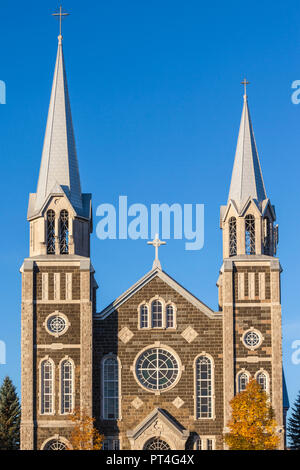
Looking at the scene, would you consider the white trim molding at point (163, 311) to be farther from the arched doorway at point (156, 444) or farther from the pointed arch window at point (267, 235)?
the pointed arch window at point (267, 235)

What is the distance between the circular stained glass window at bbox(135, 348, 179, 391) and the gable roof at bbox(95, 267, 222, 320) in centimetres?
330

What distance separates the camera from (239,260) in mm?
84250

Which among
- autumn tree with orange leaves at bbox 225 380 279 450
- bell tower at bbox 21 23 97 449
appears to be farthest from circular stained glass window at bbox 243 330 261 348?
bell tower at bbox 21 23 97 449

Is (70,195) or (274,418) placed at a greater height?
(70,195)

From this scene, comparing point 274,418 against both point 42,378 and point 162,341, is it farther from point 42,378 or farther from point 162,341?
point 42,378

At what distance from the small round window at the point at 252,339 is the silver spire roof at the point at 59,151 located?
42.7ft

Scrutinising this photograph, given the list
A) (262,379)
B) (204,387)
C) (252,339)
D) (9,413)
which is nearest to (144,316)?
(204,387)

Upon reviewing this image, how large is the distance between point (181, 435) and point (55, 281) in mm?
11896

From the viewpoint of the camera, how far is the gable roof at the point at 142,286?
84.2 m

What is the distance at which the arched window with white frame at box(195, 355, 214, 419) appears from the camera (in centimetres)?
8306

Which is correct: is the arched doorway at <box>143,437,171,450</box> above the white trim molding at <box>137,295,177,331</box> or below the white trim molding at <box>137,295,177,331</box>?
below

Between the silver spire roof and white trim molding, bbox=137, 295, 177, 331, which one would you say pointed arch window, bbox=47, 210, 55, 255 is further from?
white trim molding, bbox=137, 295, 177, 331
